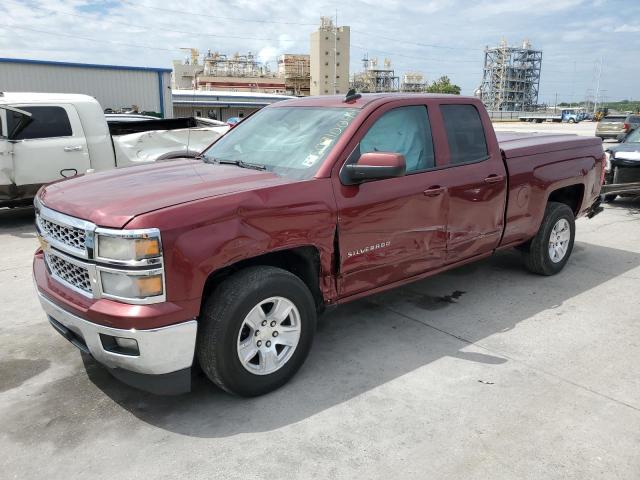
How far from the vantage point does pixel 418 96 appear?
4.36m

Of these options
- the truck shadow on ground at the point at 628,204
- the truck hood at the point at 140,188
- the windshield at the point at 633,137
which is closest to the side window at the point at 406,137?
the truck hood at the point at 140,188

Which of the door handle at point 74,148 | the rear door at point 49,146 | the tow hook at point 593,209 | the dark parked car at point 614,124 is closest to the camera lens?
the tow hook at point 593,209

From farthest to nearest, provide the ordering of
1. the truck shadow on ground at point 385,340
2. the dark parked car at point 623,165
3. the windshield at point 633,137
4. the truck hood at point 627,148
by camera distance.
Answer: the windshield at point 633,137
the truck hood at point 627,148
the dark parked car at point 623,165
the truck shadow on ground at point 385,340

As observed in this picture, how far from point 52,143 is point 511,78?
499ft

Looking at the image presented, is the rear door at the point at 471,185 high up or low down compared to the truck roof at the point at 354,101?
down

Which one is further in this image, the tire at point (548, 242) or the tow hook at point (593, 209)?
the tow hook at point (593, 209)

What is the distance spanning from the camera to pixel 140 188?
3.26 meters

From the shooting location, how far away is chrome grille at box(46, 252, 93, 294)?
10.0 ft

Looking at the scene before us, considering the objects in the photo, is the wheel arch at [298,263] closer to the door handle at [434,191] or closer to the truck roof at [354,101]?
the door handle at [434,191]

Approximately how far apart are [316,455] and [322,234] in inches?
53.1

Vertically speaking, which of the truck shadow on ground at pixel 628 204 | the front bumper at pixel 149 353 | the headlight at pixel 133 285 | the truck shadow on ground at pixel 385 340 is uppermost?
the headlight at pixel 133 285

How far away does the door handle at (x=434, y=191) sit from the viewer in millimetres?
4105

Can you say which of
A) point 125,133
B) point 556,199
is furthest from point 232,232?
point 125,133

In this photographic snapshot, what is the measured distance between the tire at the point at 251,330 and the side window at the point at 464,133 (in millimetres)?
1937
